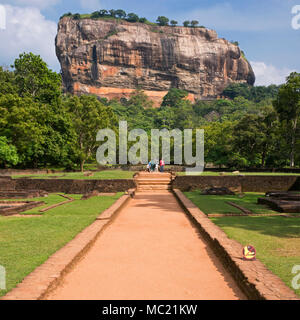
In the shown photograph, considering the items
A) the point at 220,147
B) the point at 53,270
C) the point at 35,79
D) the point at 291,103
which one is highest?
the point at 35,79

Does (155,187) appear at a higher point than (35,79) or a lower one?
lower

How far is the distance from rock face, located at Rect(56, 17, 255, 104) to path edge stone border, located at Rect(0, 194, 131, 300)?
109 meters

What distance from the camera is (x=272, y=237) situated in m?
6.10

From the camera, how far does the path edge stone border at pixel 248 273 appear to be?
3.36m

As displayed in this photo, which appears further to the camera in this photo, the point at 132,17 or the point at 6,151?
the point at 132,17

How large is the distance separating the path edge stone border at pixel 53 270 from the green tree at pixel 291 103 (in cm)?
2438

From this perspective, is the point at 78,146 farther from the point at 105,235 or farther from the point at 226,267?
the point at 226,267

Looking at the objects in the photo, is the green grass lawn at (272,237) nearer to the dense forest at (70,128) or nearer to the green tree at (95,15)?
the dense forest at (70,128)

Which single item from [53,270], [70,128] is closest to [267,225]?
[53,270]

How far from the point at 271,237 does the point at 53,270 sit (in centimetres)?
441

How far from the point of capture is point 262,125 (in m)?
31.2

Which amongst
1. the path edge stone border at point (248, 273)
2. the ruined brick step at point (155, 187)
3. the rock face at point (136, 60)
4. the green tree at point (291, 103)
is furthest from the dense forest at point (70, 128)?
the rock face at point (136, 60)

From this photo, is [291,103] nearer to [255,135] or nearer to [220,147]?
[255,135]
